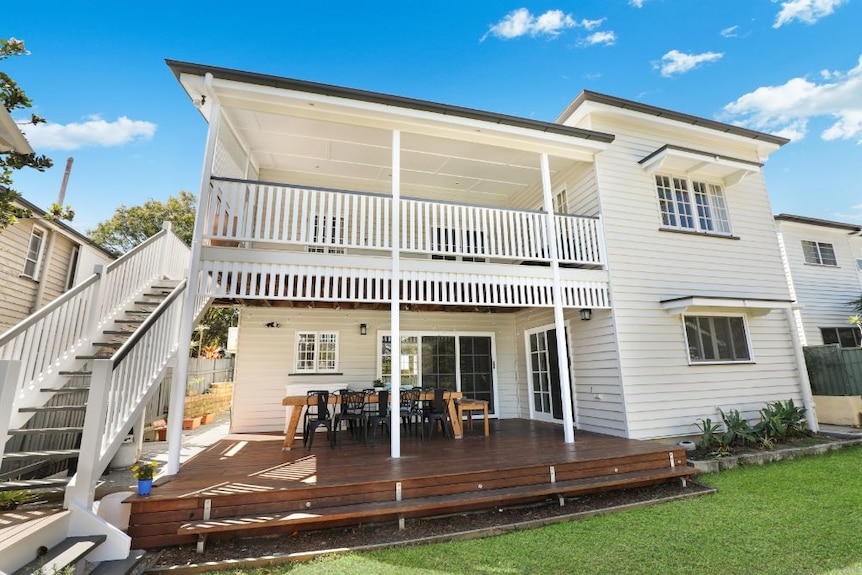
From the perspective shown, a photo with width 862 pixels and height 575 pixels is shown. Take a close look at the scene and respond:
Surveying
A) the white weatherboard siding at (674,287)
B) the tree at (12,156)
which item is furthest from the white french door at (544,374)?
the tree at (12,156)

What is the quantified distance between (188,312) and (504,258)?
5003 millimetres

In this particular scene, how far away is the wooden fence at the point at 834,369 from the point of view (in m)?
8.34

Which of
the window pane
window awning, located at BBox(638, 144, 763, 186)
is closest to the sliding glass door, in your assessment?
the window pane

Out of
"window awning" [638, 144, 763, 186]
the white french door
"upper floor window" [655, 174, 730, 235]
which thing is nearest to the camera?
"window awning" [638, 144, 763, 186]

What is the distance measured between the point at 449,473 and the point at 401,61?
1193 cm

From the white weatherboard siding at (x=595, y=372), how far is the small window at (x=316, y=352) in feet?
16.0

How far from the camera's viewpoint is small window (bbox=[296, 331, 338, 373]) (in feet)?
26.1

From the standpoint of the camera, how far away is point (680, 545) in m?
3.46

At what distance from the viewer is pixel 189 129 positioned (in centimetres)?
1365

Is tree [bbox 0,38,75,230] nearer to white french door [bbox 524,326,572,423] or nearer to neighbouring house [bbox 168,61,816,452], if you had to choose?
neighbouring house [bbox 168,61,816,452]

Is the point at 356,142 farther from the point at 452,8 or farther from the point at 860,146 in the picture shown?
the point at 860,146

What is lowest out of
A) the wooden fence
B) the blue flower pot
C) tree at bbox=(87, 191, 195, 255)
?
the blue flower pot

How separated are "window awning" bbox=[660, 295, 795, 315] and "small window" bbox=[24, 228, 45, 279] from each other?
45.0 ft

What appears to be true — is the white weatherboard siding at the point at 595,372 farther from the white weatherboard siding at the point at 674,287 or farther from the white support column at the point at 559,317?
the white support column at the point at 559,317
